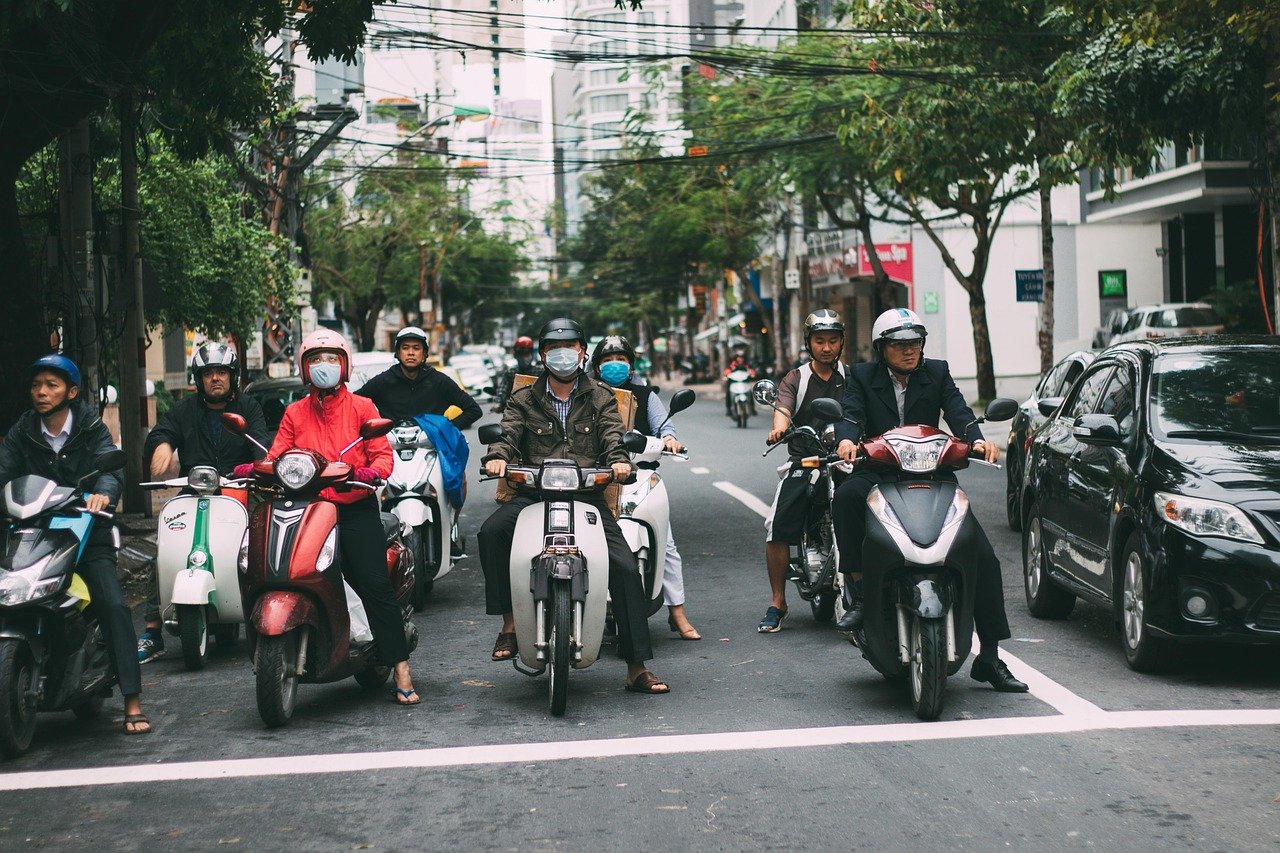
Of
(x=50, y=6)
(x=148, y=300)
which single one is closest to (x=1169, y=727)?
(x=50, y=6)

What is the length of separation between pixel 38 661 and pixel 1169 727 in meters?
4.75

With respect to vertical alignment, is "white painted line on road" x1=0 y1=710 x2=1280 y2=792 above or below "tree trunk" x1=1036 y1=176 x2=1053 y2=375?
below

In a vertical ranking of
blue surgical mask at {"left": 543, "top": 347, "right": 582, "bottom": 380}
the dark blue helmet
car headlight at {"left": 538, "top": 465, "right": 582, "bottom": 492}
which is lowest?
car headlight at {"left": 538, "top": 465, "right": 582, "bottom": 492}

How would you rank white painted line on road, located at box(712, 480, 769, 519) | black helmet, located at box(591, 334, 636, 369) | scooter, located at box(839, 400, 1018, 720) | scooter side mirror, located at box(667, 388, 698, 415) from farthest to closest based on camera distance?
white painted line on road, located at box(712, 480, 769, 519) < black helmet, located at box(591, 334, 636, 369) < scooter side mirror, located at box(667, 388, 698, 415) < scooter, located at box(839, 400, 1018, 720)

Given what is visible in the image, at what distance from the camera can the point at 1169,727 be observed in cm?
673

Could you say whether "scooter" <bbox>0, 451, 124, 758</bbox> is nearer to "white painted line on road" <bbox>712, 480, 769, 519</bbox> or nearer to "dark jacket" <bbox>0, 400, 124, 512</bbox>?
"dark jacket" <bbox>0, 400, 124, 512</bbox>

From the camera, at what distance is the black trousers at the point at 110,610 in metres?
7.12

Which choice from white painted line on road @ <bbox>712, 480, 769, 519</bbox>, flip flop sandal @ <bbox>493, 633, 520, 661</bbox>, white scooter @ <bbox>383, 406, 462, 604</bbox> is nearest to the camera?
flip flop sandal @ <bbox>493, 633, 520, 661</bbox>

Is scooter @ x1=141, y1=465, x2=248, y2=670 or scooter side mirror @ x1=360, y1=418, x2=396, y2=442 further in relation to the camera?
scooter @ x1=141, y1=465, x2=248, y2=670

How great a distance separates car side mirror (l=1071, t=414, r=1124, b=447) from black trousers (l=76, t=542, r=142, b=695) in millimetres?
4793

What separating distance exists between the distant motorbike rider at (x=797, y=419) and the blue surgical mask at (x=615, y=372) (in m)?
0.92

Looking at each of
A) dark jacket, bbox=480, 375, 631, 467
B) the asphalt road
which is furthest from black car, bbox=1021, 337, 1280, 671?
dark jacket, bbox=480, 375, 631, 467

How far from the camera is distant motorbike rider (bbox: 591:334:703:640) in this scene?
9.40 metres

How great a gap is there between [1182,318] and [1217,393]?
22723 millimetres
